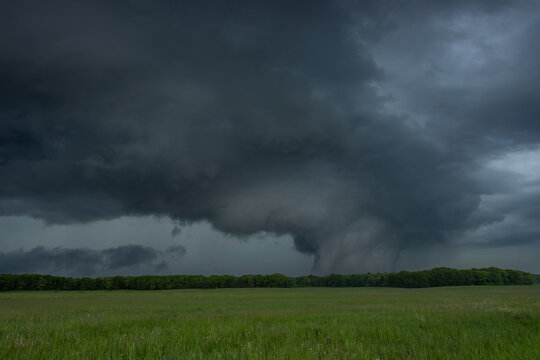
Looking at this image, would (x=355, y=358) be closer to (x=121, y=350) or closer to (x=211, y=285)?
(x=121, y=350)

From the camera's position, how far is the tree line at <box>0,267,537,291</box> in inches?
6393

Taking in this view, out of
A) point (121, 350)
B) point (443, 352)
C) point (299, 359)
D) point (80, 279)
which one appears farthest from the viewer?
point (80, 279)

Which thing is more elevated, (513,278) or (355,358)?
(355,358)

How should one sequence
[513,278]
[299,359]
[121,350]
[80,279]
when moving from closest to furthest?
1. [299,359]
2. [121,350]
3. [80,279]
4. [513,278]

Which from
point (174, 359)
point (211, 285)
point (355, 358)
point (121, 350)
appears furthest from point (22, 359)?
point (211, 285)

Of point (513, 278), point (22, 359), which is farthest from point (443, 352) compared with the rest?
point (513, 278)

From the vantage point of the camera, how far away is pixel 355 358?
210 inches

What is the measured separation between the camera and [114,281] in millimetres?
179500

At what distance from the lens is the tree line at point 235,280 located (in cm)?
16238

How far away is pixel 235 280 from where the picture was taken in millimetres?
188250

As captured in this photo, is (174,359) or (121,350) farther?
(121,350)

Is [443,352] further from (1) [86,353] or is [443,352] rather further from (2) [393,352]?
(1) [86,353]

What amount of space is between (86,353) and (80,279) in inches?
7938

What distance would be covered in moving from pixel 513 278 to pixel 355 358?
23628cm
